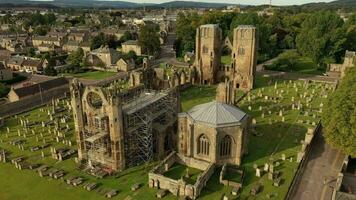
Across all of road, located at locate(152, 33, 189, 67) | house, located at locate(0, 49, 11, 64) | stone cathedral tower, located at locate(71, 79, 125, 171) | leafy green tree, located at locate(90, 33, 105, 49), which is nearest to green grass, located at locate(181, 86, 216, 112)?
stone cathedral tower, located at locate(71, 79, 125, 171)

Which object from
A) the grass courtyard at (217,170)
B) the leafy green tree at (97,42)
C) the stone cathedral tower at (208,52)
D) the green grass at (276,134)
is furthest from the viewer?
the leafy green tree at (97,42)

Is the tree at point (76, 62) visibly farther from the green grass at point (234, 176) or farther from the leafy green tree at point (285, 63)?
the green grass at point (234, 176)

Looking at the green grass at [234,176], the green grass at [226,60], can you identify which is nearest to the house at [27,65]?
the green grass at [226,60]

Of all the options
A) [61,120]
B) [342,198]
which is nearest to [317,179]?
[342,198]

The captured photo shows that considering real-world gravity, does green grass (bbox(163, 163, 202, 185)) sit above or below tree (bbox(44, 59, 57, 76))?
below

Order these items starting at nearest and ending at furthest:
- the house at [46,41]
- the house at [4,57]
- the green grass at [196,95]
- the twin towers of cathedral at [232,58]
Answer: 1. the green grass at [196,95]
2. the twin towers of cathedral at [232,58]
3. the house at [4,57]
4. the house at [46,41]

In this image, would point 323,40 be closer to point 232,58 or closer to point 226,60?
point 232,58

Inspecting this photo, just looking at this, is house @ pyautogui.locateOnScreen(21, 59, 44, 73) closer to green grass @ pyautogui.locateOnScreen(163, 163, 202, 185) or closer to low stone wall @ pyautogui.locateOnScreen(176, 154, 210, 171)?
low stone wall @ pyautogui.locateOnScreen(176, 154, 210, 171)
